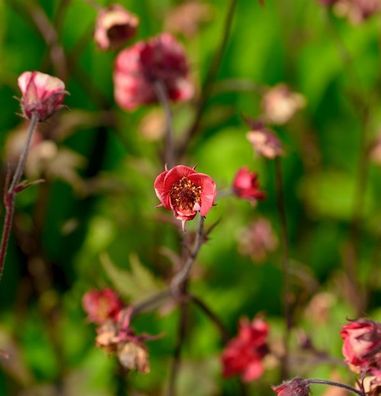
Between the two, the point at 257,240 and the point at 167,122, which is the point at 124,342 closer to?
the point at 167,122

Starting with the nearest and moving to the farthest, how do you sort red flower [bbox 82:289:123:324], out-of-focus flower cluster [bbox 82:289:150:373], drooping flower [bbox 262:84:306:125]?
1. out-of-focus flower cluster [bbox 82:289:150:373]
2. red flower [bbox 82:289:123:324]
3. drooping flower [bbox 262:84:306:125]

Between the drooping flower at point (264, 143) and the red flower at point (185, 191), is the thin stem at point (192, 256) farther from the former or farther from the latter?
the drooping flower at point (264, 143)

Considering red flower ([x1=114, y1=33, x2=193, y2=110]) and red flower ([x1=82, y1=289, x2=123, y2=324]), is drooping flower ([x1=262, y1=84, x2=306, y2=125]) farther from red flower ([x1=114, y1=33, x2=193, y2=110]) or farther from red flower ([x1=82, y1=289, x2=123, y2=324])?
red flower ([x1=82, y1=289, x2=123, y2=324])

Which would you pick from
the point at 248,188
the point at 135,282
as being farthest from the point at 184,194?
the point at 135,282

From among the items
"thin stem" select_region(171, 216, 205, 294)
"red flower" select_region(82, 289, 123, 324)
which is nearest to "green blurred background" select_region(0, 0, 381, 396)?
"red flower" select_region(82, 289, 123, 324)

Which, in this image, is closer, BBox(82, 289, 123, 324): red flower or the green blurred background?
BBox(82, 289, 123, 324): red flower

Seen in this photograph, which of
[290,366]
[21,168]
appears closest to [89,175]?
[290,366]

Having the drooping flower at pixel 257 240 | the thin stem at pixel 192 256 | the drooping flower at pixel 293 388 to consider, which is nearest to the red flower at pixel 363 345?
the drooping flower at pixel 293 388
